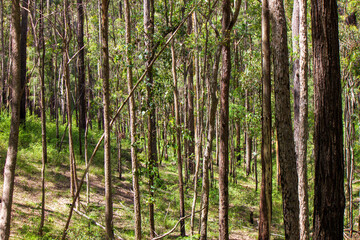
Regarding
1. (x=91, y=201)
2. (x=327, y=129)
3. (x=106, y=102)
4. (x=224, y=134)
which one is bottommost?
(x=91, y=201)

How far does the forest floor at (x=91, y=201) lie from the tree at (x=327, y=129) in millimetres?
3819

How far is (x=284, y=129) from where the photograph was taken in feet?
20.4

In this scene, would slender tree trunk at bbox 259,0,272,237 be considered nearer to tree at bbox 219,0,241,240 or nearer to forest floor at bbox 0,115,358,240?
tree at bbox 219,0,241,240

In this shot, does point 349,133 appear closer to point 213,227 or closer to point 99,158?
point 213,227

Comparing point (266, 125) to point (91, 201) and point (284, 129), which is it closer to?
point (284, 129)

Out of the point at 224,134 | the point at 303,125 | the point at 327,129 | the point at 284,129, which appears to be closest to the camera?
the point at 327,129

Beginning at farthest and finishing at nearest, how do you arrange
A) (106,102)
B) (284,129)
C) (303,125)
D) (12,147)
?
1. (303,125)
2. (284,129)
3. (106,102)
4. (12,147)

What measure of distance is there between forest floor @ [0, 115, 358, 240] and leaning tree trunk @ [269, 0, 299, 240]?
2.87 meters

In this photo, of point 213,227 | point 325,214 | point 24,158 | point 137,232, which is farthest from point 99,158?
point 325,214

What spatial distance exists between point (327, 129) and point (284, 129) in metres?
2.42

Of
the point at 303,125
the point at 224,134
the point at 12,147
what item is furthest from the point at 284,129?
the point at 12,147

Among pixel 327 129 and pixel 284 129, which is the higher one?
pixel 327 129

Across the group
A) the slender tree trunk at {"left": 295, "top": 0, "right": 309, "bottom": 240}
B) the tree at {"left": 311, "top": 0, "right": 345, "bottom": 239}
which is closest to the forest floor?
the slender tree trunk at {"left": 295, "top": 0, "right": 309, "bottom": 240}

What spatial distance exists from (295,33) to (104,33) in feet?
23.6
